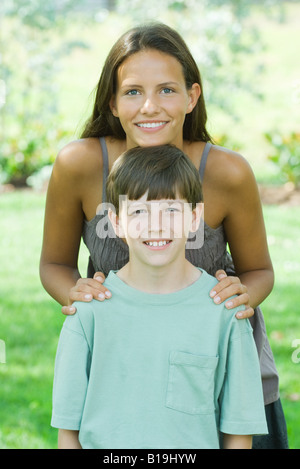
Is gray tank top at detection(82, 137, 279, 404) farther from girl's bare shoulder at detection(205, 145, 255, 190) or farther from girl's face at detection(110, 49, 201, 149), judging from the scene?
girl's face at detection(110, 49, 201, 149)

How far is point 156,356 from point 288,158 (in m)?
6.64

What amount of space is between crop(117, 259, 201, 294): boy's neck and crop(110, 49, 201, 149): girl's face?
1.31 feet

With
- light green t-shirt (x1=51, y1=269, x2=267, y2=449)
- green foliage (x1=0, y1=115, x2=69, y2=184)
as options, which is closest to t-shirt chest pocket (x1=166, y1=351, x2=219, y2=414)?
light green t-shirt (x1=51, y1=269, x2=267, y2=449)

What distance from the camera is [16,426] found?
3.62 meters

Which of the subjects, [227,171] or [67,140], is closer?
[227,171]

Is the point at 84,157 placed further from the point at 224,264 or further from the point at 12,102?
the point at 12,102

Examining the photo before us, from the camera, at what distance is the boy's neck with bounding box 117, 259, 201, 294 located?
210 cm

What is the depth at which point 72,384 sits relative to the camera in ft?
6.73

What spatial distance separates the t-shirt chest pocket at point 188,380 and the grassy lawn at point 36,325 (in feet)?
5.13

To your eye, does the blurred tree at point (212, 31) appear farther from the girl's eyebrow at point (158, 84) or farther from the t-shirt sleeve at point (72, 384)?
the t-shirt sleeve at point (72, 384)

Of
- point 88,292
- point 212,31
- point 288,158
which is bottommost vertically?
point 88,292

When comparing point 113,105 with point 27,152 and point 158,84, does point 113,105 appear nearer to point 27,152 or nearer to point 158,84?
point 158,84

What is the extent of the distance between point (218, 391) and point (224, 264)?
2.30ft

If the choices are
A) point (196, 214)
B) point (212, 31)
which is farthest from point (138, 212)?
point (212, 31)
